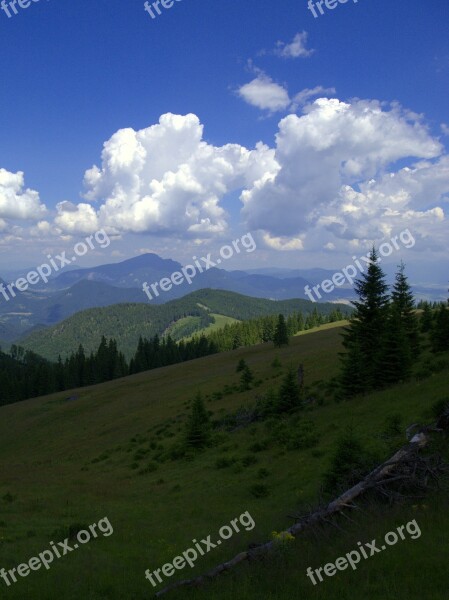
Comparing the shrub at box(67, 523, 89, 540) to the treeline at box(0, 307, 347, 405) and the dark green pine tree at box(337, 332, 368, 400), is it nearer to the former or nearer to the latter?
the dark green pine tree at box(337, 332, 368, 400)

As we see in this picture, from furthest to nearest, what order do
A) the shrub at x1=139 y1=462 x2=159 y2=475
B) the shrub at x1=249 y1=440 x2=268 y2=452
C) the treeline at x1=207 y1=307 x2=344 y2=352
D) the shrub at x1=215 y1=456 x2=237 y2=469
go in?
the treeline at x1=207 y1=307 x2=344 y2=352 < the shrub at x1=139 y1=462 x2=159 y2=475 < the shrub at x1=249 y1=440 x2=268 y2=452 < the shrub at x1=215 y1=456 x2=237 y2=469

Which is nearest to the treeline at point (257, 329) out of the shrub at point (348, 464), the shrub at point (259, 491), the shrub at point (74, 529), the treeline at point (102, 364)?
the treeline at point (102, 364)

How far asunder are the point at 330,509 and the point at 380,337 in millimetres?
22213

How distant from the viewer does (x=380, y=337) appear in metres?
29.7

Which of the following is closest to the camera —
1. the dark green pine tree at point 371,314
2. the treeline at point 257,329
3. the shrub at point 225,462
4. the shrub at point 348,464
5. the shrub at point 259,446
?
the shrub at point 348,464

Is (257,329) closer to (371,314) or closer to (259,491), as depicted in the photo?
(371,314)

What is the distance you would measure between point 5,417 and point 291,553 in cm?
7561

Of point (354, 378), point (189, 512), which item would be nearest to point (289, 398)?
point (354, 378)

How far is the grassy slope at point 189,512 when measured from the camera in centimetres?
775

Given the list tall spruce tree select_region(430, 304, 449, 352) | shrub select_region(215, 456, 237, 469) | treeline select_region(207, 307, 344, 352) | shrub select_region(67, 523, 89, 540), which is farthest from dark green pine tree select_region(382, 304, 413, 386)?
treeline select_region(207, 307, 344, 352)

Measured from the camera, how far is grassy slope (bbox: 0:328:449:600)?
25.4ft

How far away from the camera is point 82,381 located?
11525 centimetres

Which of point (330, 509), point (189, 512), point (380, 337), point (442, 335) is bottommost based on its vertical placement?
point (189, 512)

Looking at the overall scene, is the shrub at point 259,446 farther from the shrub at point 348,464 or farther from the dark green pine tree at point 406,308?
the dark green pine tree at point 406,308
